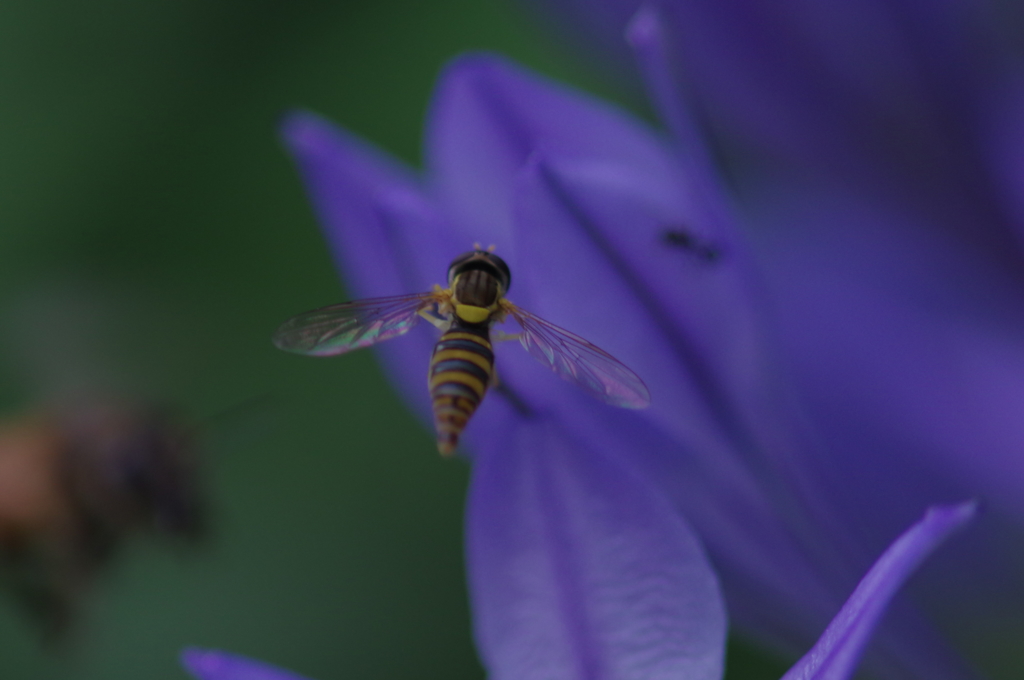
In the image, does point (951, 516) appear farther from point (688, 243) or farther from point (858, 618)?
point (688, 243)

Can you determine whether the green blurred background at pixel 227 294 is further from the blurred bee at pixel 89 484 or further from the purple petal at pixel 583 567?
the purple petal at pixel 583 567

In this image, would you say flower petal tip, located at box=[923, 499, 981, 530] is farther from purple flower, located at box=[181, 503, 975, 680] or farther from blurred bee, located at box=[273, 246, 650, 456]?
blurred bee, located at box=[273, 246, 650, 456]

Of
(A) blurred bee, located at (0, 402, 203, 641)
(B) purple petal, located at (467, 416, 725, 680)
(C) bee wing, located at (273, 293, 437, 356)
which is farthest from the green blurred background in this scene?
(B) purple petal, located at (467, 416, 725, 680)

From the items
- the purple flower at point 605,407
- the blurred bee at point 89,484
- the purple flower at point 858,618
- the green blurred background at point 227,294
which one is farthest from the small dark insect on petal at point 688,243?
the blurred bee at point 89,484

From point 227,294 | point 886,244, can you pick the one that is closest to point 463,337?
point 886,244

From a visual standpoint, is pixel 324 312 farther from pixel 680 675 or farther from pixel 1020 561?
pixel 1020 561
